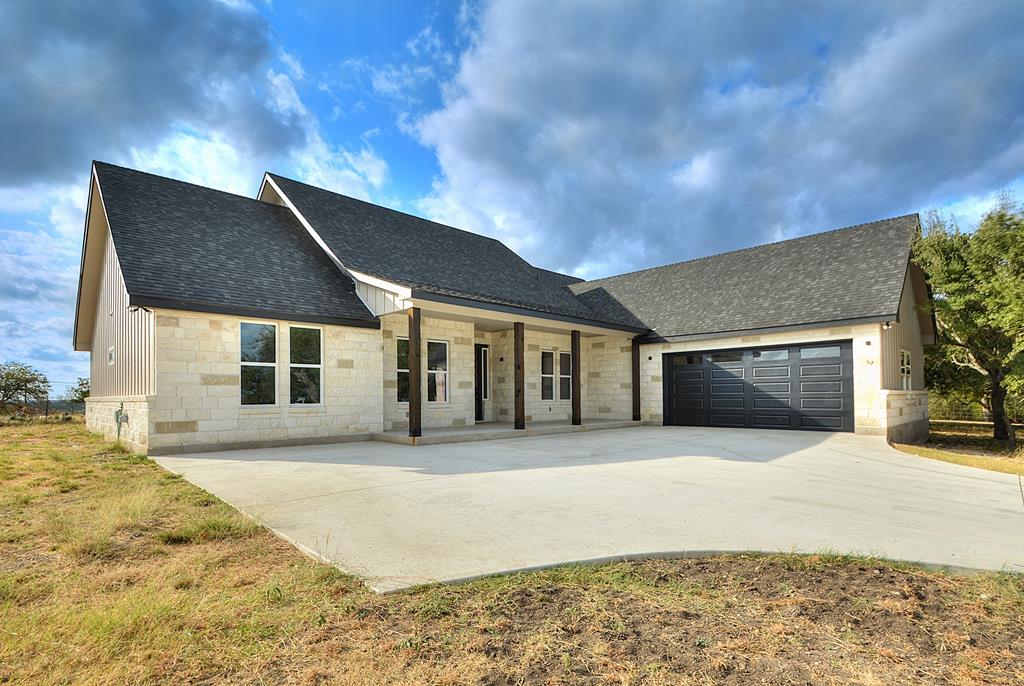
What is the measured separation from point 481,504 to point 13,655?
355cm

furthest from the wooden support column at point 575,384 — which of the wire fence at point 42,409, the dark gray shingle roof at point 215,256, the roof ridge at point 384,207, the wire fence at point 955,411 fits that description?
the wire fence at point 42,409

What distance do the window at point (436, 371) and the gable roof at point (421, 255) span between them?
5.77 feet

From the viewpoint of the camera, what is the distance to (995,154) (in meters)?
17.9

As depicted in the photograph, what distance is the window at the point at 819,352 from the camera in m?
12.9

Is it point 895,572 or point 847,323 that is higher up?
point 847,323

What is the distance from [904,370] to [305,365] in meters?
16.6

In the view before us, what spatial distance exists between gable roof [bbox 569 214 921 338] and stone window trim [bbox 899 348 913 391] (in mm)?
2798

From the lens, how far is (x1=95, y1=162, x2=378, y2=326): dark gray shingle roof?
9.70 meters

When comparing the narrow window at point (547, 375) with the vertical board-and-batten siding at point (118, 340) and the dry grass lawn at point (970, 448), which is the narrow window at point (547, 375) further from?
the vertical board-and-batten siding at point (118, 340)

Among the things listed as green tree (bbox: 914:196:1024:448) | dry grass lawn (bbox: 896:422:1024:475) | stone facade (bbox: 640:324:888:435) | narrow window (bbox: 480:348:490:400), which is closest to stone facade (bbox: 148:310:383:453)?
narrow window (bbox: 480:348:490:400)

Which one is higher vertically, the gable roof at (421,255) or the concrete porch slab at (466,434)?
the gable roof at (421,255)

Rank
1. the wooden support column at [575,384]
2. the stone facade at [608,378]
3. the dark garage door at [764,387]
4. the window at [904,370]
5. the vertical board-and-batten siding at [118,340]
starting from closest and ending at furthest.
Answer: the vertical board-and-batten siding at [118,340] → the dark garage door at [764,387] → the wooden support column at [575,384] → the window at [904,370] → the stone facade at [608,378]

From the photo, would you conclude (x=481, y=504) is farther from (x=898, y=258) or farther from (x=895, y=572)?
(x=898, y=258)

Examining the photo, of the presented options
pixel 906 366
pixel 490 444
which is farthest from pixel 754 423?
pixel 490 444
